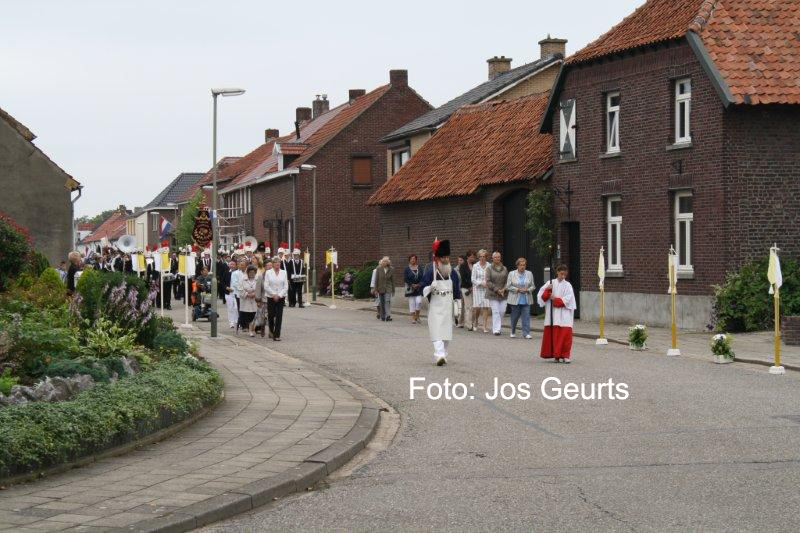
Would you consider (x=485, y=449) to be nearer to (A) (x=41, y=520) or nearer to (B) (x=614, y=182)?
(A) (x=41, y=520)

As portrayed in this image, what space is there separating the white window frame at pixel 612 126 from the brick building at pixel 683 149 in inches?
1.0

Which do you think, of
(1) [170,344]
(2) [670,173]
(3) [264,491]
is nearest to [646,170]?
(2) [670,173]

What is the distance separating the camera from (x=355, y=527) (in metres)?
7.78

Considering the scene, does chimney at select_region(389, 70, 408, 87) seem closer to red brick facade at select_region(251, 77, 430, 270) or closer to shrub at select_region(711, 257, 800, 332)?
red brick facade at select_region(251, 77, 430, 270)

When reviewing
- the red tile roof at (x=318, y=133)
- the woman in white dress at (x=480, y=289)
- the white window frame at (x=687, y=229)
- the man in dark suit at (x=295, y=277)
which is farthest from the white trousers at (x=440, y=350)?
the red tile roof at (x=318, y=133)

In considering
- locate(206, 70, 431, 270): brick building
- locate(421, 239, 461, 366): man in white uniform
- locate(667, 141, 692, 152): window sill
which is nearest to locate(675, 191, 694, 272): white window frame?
locate(667, 141, 692, 152): window sill

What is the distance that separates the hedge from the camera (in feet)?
29.0

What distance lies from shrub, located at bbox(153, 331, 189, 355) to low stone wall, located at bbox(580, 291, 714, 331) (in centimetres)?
1445

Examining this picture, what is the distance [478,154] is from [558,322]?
20.4 metres

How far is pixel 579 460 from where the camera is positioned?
10.5m

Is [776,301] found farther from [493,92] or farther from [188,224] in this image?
[188,224]

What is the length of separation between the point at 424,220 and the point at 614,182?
11932 millimetres

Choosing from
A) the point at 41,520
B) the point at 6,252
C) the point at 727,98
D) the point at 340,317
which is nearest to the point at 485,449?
the point at 41,520

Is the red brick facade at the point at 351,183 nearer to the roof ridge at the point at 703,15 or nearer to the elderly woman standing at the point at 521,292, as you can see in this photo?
the roof ridge at the point at 703,15
